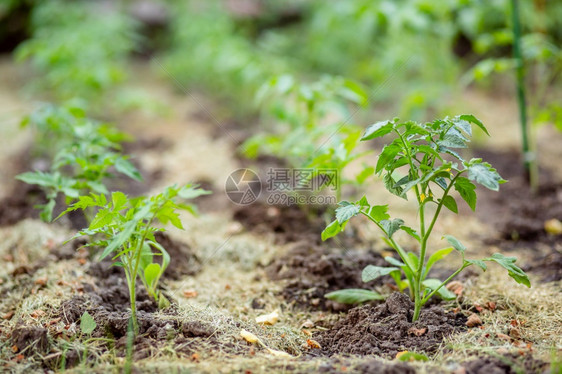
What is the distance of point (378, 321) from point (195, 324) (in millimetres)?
633

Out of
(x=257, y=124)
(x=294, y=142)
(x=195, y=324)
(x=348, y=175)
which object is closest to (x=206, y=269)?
(x=195, y=324)

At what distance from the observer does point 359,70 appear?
181 inches

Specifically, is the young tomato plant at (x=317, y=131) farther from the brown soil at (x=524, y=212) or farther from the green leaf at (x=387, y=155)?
the brown soil at (x=524, y=212)

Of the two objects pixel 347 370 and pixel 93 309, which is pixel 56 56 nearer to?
pixel 93 309

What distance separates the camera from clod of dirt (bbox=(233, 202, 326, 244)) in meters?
2.37

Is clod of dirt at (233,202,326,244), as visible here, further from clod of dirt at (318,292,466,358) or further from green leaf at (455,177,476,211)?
green leaf at (455,177,476,211)

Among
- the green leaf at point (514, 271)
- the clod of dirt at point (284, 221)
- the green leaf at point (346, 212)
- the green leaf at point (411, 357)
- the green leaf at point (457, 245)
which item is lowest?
the clod of dirt at point (284, 221)

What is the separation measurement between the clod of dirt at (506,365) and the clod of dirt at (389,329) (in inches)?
6.7

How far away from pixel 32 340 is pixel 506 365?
142 centimetres

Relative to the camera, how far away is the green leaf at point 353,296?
70.2 inches

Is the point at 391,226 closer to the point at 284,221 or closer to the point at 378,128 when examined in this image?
the point at 378,128

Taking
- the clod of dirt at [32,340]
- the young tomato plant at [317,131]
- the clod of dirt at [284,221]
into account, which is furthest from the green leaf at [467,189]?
the clod of dirt at [32,340]

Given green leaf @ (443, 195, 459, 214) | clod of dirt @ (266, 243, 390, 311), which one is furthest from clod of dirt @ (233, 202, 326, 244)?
green leaf @ (443, 195, 459, 214)

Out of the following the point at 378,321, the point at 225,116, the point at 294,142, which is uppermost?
the point at 294,142
